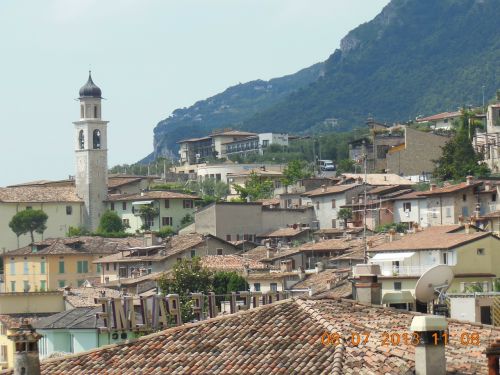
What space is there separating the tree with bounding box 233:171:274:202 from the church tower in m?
10.8

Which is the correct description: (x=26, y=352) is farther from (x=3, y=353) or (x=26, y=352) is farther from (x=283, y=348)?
(x=3, y=353)

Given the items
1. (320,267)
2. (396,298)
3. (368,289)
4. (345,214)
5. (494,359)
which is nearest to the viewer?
(494,359)

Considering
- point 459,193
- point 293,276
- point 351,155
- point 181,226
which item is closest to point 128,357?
point 293,276

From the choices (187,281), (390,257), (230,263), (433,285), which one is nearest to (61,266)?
(230,263)

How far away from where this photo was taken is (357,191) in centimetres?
11906

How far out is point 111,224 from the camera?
138125 mm

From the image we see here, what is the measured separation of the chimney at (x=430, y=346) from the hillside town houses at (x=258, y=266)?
0.8 inches

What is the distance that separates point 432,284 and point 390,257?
33771 millimetres

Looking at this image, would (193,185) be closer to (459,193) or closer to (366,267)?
(459,193)

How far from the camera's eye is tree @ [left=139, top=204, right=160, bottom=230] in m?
136

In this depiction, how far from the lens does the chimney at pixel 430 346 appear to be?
2234cm

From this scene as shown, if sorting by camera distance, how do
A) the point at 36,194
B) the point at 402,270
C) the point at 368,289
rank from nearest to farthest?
1. the point at 368,289
2. the point at 402,270
3. the point at 36,194

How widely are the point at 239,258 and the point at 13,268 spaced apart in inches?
1262

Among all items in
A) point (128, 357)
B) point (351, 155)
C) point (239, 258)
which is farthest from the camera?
point (351, 155)
